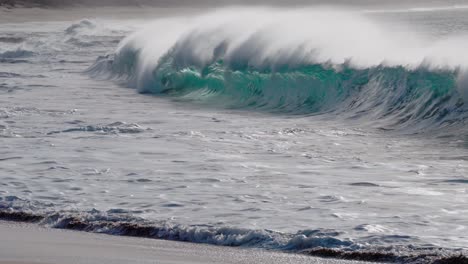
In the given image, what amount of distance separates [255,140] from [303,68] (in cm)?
619

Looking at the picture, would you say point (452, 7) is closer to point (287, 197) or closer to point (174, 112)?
point (174, 112)

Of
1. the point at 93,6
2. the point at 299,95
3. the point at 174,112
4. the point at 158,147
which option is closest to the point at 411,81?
the point at 299,95

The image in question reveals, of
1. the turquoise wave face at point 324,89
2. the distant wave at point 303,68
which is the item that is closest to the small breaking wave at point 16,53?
the distant wave at point 303,68

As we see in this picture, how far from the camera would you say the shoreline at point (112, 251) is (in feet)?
20.5

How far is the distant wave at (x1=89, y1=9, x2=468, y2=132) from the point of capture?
14.3 m

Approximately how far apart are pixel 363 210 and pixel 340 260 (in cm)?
134

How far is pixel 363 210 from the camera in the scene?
25.1ft

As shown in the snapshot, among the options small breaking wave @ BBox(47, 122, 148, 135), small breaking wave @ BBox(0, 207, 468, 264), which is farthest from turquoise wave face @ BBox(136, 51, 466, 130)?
small breaking wave @ BBox(0, 207, 468, 264)

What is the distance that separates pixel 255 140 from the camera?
460 inches

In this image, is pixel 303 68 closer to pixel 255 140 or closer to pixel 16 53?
pixel 255 140

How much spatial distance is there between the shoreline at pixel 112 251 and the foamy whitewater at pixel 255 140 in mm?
203

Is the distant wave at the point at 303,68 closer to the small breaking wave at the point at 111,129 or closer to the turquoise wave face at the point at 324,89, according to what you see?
the turquoise wave face at the point at 324,89

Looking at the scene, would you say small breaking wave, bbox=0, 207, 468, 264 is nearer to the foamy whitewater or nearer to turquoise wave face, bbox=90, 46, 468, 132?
the foamy whitewater

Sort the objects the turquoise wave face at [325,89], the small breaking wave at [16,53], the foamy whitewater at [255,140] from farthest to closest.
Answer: the small breaking wave at [16,53]
the turquoise wave face at [325,89]
the foamy whitewater at [255,140]
